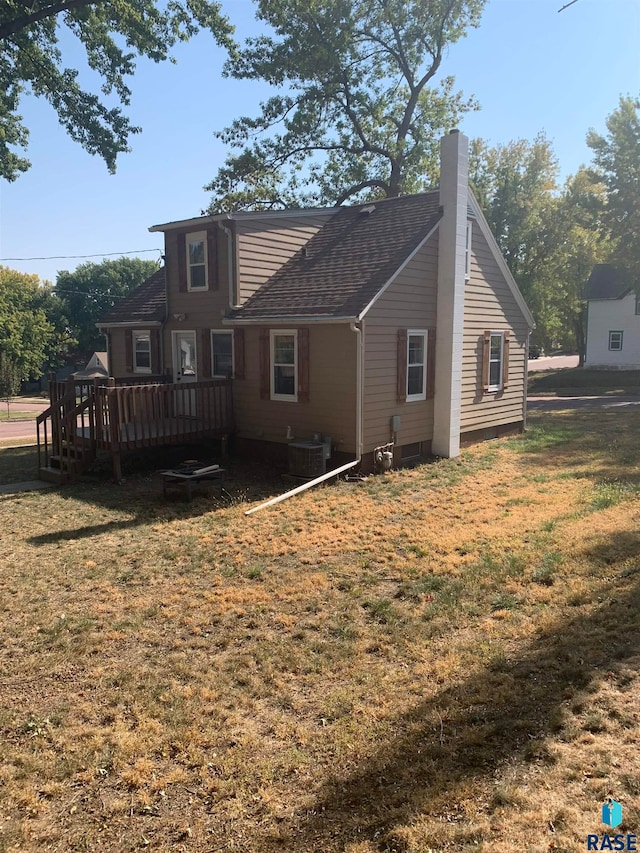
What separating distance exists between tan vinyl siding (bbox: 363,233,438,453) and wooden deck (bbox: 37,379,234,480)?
11.1ft

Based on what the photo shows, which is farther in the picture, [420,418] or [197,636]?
[420,418]

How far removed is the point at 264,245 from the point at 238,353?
103 inches

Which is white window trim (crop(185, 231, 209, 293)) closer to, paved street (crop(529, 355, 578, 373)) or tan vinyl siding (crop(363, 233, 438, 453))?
tan vinyl siding (crop(363, 233, 438, 453))

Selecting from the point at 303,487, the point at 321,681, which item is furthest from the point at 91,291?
the point at 321,681

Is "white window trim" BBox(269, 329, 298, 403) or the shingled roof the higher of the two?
the shingled roof

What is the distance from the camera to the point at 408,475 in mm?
12453

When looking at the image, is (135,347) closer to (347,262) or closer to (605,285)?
(347,262)

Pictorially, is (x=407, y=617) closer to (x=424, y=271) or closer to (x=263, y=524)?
(x=263, y=524)

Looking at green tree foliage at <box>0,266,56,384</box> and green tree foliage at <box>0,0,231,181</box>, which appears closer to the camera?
green tree foliage at <box>0,0,231,181</box>

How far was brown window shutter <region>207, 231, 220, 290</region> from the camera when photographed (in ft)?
44.6

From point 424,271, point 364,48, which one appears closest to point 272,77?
point 364,48

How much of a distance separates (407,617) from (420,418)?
8182 millimetres

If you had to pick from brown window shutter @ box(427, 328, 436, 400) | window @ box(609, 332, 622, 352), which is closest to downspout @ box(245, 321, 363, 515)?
brown window shutter @ box(427, 328, 436, 400)

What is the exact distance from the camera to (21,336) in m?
49.2
